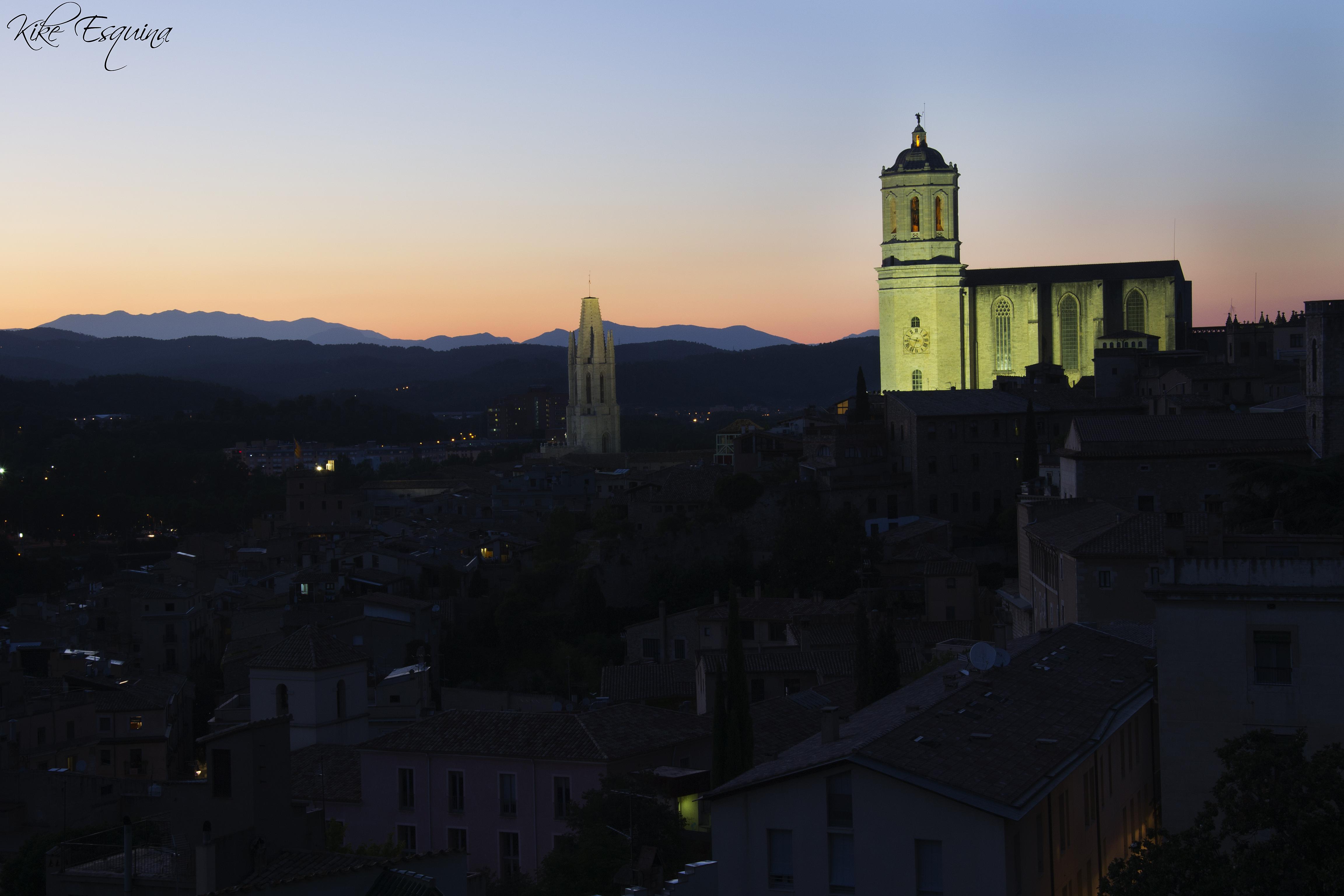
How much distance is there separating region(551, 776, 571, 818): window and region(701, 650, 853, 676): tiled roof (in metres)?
9.19

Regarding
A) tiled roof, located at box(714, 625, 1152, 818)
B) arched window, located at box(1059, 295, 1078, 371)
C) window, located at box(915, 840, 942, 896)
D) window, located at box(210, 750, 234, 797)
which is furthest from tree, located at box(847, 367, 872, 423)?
window, located at box(915, 840, 942, 896)

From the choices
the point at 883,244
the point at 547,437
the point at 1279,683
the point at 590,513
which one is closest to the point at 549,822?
the point at 1279,683

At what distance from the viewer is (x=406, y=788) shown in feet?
79.9

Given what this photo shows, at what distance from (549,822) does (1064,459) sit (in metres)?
13.8

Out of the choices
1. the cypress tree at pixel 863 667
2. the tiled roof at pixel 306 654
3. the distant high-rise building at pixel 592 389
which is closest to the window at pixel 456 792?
the tiled roof at pixel 306 654

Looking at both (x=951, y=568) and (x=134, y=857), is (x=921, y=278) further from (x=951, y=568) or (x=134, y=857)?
(x=134, y=857)

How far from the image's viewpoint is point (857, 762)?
44.3ft

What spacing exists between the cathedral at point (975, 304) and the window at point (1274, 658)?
4999cm

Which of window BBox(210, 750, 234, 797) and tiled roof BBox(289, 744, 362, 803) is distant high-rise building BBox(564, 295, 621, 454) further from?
window BBox(210, 750, 234, 797)

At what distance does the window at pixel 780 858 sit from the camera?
14.0 metres

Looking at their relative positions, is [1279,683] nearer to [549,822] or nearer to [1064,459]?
[549,822]

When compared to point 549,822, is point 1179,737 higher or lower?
higher

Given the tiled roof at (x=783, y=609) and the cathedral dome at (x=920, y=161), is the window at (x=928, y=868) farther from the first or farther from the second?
the cathedral dome at (x=920, y=161)

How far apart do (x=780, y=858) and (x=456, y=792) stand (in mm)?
10993
